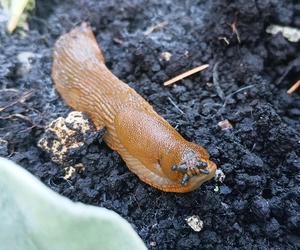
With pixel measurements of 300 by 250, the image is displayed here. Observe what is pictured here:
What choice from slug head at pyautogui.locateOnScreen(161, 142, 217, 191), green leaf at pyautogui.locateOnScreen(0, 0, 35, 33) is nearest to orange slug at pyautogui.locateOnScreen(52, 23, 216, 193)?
slug head at pyautogui.locateOnScreen(161, 142, 217, 191)

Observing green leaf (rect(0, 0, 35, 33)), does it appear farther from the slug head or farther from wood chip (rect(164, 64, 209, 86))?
the slug head

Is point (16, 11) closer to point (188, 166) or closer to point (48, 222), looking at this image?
point (188, 166)

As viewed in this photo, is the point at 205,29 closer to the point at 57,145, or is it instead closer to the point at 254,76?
the point at 254,76

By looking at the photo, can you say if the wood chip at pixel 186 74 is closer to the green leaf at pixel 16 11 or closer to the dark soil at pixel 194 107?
the dark soil at pixel 194 107

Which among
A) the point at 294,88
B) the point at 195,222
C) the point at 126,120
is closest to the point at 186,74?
the point at 126,120

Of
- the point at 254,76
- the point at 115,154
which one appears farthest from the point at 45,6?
the point at 254,76

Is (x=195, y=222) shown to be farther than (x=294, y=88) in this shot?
No
